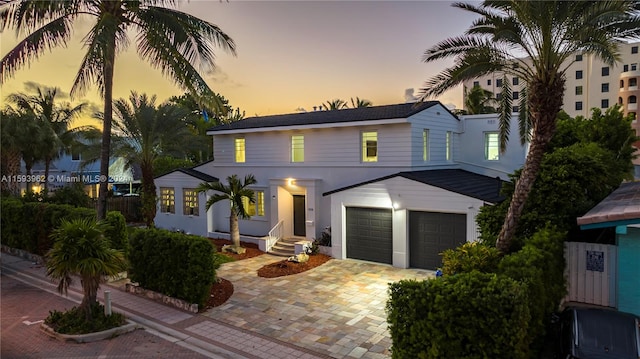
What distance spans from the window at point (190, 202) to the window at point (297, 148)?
6.44 meters

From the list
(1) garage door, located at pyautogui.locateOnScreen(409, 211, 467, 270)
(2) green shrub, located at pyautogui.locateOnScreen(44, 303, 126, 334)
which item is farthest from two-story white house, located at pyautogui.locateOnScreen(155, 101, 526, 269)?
(2) green shrub, located at pyautogui.locateOnScreen(44, 303, 126, 334)

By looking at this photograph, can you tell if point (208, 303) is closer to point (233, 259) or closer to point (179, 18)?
point (233, 259)

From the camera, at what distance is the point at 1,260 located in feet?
58.4

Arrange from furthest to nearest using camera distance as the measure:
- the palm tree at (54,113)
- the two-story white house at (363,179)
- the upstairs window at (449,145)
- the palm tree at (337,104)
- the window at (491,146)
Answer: the palm tree at (337,104) → the palm tree at (54,113) → the window at (491,146) → the upstairs window at (449,145) → the two-story white house at (363,179)

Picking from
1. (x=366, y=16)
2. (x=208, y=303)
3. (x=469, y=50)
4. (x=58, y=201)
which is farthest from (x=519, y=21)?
(x=58, y=201)

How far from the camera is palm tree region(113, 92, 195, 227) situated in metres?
20.0

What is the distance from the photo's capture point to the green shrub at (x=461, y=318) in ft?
19.2

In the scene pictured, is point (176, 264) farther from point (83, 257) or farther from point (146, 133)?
point (146, 133)

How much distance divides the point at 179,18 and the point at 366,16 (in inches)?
304

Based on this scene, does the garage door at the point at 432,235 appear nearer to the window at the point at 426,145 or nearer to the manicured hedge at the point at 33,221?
the window at the point at 426,145

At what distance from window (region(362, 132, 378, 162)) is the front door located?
4033 mm

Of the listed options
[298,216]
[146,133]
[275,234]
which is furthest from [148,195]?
[298,216]

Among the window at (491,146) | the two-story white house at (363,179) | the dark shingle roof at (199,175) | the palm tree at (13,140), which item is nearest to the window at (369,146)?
the two-story white house at (363,179)

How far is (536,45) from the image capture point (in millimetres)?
8953
